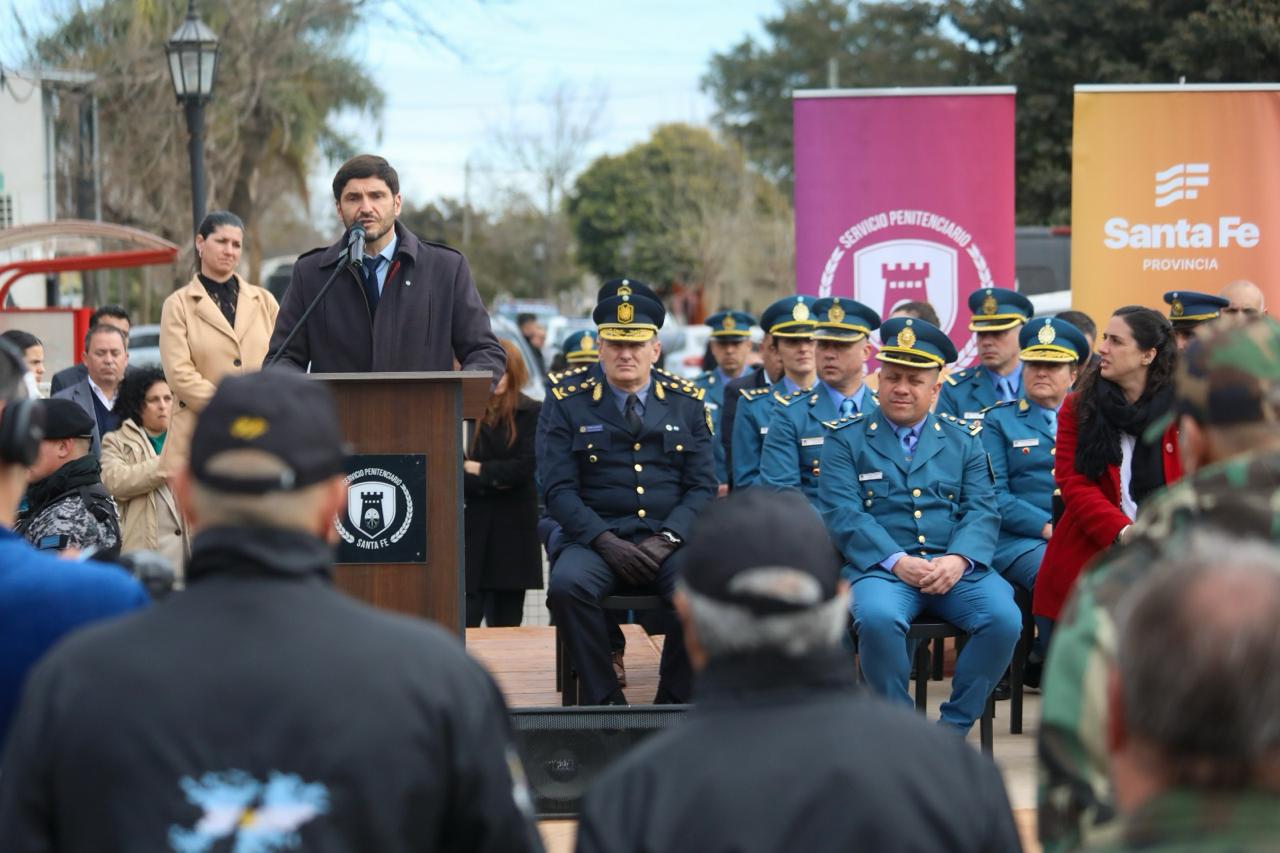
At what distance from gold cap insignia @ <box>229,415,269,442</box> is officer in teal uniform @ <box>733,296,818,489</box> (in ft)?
17.1

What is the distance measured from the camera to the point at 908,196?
902 cm

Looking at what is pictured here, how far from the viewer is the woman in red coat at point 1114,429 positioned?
594 cm

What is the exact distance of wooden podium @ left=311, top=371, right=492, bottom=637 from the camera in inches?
189

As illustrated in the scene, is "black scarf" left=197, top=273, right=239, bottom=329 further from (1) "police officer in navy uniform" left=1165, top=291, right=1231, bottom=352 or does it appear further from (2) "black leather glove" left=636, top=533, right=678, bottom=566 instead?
(1) "police officer in navy uniform" left=1165, top=291, right=1231, bottom=352

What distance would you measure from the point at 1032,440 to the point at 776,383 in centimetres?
189

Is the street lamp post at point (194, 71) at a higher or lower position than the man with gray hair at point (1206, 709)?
higher

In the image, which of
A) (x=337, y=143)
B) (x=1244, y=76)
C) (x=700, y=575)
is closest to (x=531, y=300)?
(x=337, y=143)

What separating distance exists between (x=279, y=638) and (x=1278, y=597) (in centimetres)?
125

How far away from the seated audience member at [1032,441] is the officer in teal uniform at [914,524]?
0.72 m

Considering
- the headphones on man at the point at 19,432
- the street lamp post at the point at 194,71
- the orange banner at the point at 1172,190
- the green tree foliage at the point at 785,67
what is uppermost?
the green tree foliage at the point at 785,67

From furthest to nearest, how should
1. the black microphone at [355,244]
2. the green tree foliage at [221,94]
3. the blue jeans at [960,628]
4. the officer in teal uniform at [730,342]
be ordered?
1. the green tree foliage at [221,94]
2. the officer in teal uniform at [730,342]
3. the blue jeans at [960,628]
4. the black microphone at [355,244]


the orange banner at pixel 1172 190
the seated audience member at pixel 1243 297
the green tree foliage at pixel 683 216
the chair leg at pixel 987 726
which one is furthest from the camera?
the green tree foliage at pixel 683 216

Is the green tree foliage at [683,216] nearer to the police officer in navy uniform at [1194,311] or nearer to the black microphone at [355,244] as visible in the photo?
the police officer in navy uniform at [1194,311]

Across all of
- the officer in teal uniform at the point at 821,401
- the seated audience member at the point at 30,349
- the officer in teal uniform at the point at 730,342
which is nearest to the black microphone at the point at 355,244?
the officer in teal uniform at the point at 821,401
